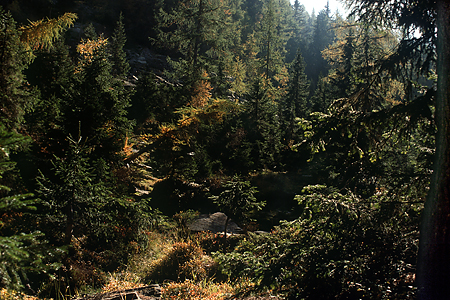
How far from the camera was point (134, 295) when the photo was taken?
637 centimetres

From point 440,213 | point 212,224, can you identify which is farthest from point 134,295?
point 212,224

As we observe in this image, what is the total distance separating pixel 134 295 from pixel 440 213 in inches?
254

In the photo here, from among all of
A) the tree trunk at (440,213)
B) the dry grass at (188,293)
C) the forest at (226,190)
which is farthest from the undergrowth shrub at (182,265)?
the tree trunk at (440,213)

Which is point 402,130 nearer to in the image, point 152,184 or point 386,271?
point 386,271

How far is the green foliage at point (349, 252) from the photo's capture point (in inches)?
175

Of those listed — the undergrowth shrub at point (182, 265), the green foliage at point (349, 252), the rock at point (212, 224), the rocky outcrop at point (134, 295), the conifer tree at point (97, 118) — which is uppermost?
the conifer tree at point (97, 118)

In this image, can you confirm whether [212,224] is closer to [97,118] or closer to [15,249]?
[97,118]

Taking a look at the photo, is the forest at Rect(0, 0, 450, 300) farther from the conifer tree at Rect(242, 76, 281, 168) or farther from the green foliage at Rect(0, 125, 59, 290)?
the conifer tree at Rect(242, 76, 281, 168)

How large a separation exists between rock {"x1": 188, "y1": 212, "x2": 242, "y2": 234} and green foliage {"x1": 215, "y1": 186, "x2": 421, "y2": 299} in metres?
7.40

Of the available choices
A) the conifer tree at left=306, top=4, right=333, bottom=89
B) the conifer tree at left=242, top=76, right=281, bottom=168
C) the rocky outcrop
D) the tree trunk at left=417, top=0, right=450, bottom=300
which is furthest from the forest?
the conifer tree at left=306, top=4, right=333, bottom=89

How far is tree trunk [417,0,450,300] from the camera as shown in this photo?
4031 millimetres

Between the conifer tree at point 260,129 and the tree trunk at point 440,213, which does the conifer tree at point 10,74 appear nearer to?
the tree trunk at point 440,213

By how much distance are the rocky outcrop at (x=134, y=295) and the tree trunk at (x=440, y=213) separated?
18.4 ft

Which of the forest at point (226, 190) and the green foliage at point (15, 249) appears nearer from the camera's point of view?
the green foliage at point (15, 249)
